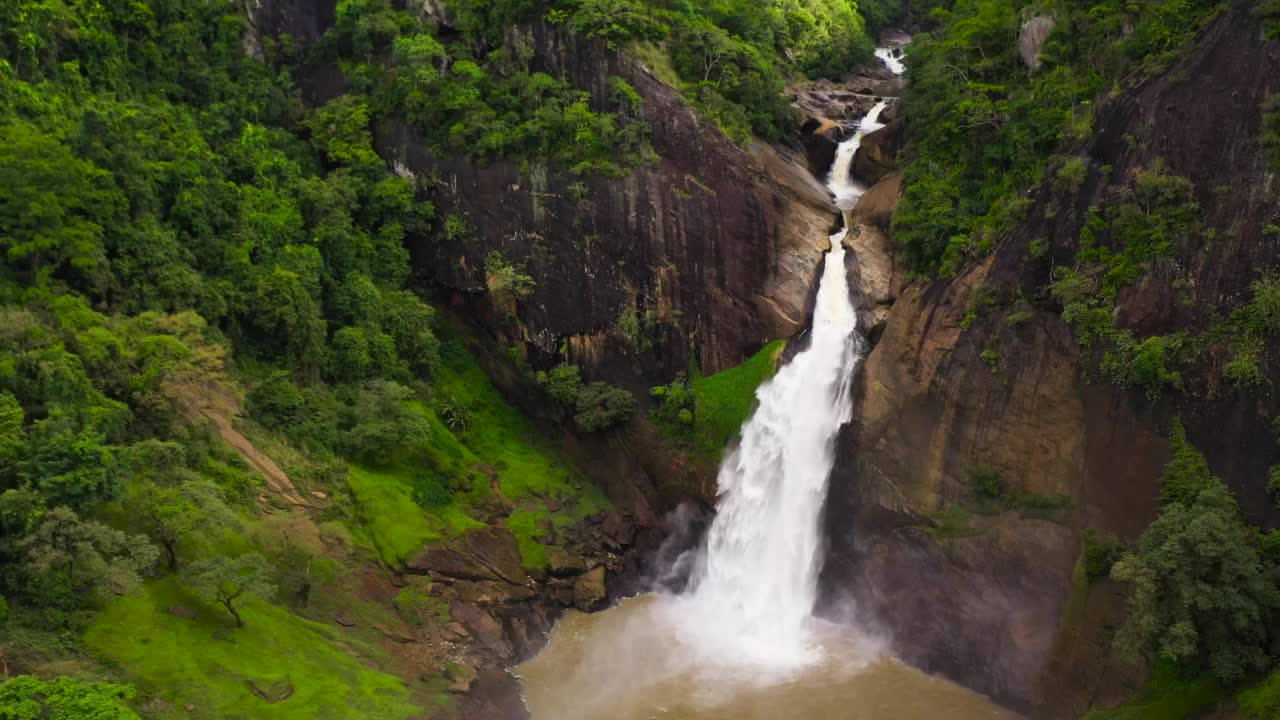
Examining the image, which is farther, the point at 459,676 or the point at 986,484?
the point at 986,484

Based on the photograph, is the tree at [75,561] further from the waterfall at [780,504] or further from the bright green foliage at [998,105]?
the bright green foliage at [998,105]

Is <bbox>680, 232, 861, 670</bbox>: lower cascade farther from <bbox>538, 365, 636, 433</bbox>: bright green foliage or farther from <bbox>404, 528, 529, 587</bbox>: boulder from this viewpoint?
<bbox>404, 528, 529, 587</bbox>: boulder

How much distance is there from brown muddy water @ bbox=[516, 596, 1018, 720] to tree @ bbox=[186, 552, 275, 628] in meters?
8.63

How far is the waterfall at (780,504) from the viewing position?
30.9 m

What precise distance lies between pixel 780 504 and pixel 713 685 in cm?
808

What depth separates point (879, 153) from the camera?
39.0m

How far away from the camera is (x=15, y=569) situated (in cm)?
2059

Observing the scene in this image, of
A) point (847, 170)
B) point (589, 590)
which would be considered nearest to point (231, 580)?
point (589, 590)

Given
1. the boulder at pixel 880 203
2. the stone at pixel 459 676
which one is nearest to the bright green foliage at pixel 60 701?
the stone at pixel 459 676

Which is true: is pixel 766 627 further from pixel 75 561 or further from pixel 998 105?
pixel 75 561

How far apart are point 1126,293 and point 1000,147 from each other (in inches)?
341

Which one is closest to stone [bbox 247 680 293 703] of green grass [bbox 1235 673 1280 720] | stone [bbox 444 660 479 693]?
stone [bbox 444 660 479 693]

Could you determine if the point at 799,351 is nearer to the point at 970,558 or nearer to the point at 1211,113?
the point at 970,558

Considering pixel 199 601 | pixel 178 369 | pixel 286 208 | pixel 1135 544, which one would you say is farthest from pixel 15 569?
pixel 1135 544
